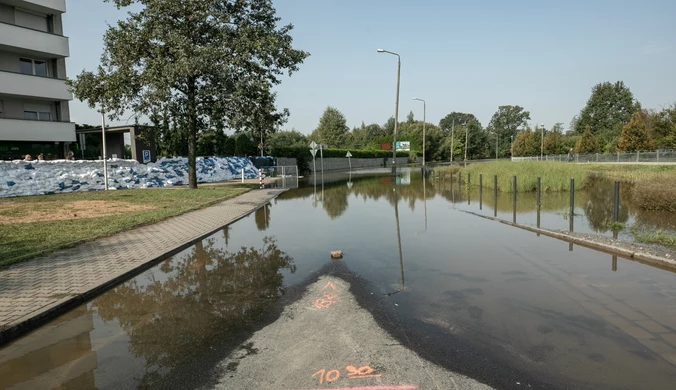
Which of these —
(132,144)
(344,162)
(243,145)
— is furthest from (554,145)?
(132,144)

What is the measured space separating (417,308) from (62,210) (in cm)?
1420

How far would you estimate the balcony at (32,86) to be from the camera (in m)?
27.9

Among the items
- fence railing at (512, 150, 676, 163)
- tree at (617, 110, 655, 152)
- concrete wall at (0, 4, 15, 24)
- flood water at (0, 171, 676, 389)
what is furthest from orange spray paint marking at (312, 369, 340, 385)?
tree at (617, 110, 655, 152)

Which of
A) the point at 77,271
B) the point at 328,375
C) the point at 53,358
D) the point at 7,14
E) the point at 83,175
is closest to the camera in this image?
the point at 328,375

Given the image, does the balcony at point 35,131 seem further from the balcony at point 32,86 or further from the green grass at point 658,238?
the green grass at point 658,238

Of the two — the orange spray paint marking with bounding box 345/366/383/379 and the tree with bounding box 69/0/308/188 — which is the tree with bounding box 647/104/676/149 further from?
the orange spray paint marking with bounding box 345/366/383/379

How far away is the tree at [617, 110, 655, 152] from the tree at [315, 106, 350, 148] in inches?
2059

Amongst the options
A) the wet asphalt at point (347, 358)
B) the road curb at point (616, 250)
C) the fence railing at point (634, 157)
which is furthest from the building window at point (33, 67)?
the fence railing at point (634, 157)

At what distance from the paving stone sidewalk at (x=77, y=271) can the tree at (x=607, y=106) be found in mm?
107165

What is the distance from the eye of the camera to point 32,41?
1149 inches

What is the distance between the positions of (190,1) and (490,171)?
58.7 feet

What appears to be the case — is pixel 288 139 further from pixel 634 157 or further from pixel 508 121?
pixel 508 121

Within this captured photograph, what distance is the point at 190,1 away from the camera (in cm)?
2023

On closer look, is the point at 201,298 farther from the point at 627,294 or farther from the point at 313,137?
the point at 313,137
